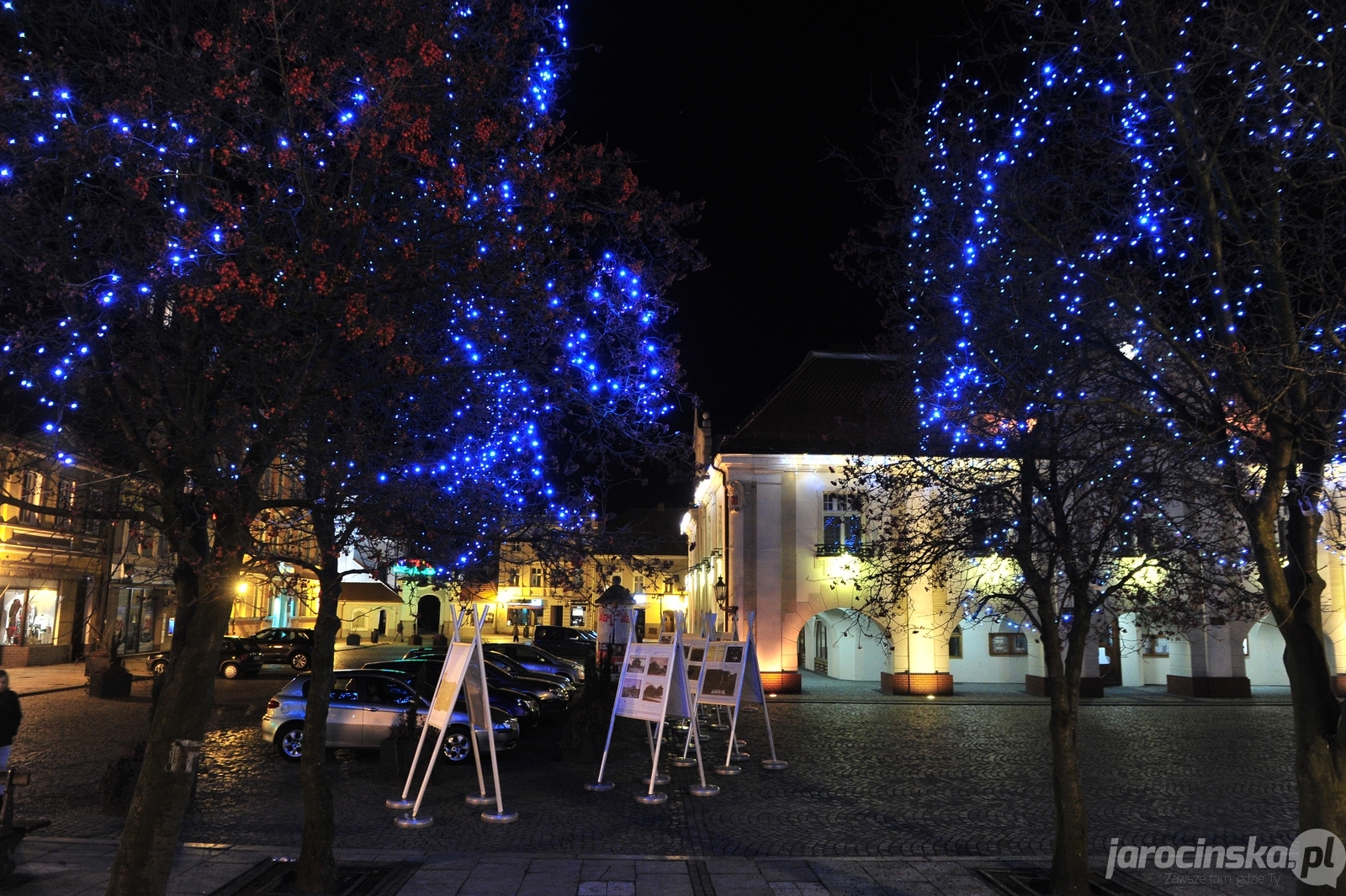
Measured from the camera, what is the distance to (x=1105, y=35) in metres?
6.95

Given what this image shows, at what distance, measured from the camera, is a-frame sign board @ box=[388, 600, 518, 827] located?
11.2 metres

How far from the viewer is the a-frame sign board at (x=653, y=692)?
12.8 m

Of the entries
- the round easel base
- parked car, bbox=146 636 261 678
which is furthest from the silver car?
parked car, bbox=146 636 261 678

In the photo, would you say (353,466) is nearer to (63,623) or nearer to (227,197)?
(227,197)

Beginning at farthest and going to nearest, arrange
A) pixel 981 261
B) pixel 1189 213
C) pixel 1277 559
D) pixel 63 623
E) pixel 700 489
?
1. pixel 700 489
2. pixel 63 623
3. pixel 981 261
4. pixel 1189 213
5. pixel 1277 559

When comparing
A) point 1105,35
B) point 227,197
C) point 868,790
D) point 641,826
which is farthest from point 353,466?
point 868,790

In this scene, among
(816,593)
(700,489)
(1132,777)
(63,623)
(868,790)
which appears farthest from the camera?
(700,489)

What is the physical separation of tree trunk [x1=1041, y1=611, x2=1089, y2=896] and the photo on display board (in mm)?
6915

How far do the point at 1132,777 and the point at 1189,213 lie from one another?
10.9 m

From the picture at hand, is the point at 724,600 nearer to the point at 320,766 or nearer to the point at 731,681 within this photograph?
the point at 731,681

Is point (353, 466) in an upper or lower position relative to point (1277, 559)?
upper

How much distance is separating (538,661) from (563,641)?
1336 centimetres

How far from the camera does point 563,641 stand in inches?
1660

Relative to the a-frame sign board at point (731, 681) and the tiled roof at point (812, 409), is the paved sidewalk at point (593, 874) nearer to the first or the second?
the a-frame sign board at point (731, 681)
